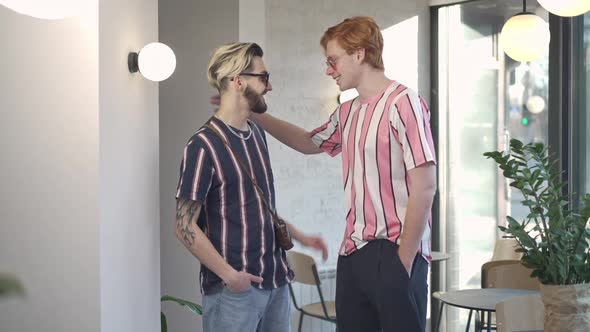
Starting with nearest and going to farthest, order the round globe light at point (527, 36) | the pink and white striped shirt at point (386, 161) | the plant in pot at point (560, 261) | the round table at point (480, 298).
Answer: the plant in pot at point (560, 261), the pink and white striped shirt at point (386, 161), the round table at point (480, 298), the round globe light at point (527, 36)

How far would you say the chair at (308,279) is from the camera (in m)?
4.72

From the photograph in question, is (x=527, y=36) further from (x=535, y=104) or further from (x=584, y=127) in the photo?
(x=535, y=104)

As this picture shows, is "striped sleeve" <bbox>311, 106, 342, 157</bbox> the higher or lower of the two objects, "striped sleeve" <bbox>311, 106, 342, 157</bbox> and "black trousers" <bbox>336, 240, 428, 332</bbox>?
the higher

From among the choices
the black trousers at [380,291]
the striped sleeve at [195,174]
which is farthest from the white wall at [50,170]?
the black trousers at [380,291]

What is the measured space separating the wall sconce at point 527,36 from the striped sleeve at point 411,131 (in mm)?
1914

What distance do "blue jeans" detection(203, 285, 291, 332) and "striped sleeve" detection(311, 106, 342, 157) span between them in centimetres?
55

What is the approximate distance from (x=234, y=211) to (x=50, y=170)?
21.0 inches

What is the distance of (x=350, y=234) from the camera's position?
260cm

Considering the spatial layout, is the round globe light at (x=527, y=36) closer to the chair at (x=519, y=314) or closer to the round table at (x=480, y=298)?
the round table at (x=480, y=298)

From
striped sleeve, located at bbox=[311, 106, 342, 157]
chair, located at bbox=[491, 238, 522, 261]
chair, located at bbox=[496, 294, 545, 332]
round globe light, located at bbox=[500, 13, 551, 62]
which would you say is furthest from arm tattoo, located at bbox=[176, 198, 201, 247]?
chair, located at bbox=[491, 238, 522, 261]

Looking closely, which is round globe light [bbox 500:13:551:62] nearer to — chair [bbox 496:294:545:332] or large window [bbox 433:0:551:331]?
large window [bbox 433:0:551:331]

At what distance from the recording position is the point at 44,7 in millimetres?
1946

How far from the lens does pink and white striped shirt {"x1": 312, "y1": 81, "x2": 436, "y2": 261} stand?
2523 mm

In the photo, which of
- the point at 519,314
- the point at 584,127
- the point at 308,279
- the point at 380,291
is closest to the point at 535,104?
the point at 584,127
